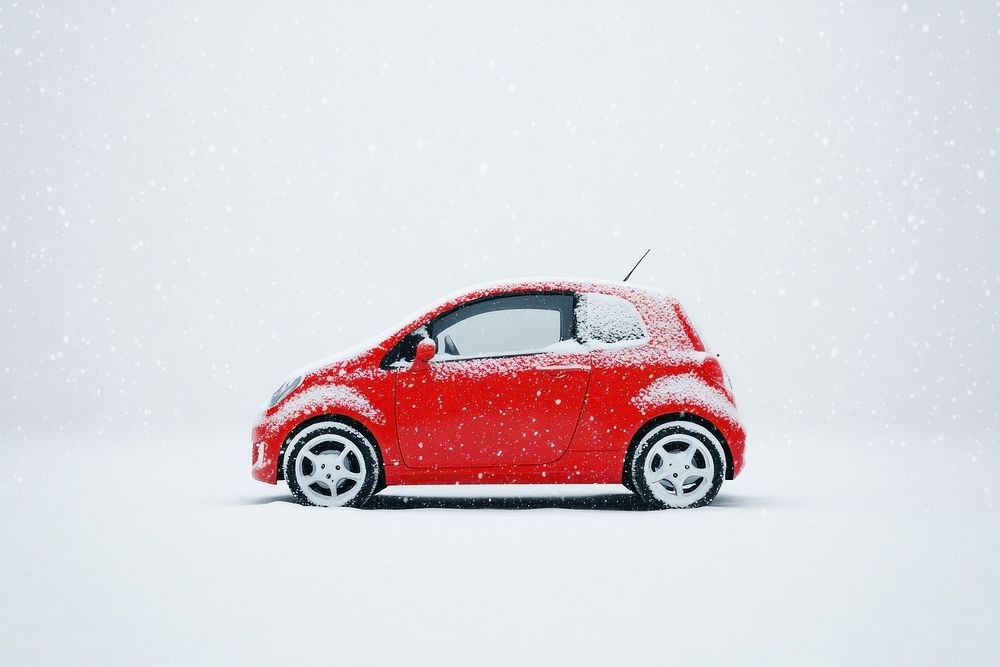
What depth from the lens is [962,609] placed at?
15.4 feet

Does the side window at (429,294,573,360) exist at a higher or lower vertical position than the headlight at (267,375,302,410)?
higher

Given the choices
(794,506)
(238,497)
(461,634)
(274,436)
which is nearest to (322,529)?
(274,436)

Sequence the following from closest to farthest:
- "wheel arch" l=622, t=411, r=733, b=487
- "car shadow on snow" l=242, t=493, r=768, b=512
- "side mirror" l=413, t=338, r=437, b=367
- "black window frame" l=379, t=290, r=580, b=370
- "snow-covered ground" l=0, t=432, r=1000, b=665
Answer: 1. "snow-covered ground" l=0, t=432, r=1000, b=665
2. "side mirror" l=413, t=338, r=437, b=367
3. "wheel arch" l=622, t=411, r=733, b=487
4. "black window frame" l=379, t=290, r=580, b=370
5. "car shadow on snow" l=242, t=493, r=768, b=512

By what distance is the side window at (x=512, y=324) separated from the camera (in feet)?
26.0

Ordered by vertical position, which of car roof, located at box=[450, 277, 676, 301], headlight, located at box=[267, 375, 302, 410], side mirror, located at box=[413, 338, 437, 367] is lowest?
headlight, located at box=[267, 375, 302, 410]

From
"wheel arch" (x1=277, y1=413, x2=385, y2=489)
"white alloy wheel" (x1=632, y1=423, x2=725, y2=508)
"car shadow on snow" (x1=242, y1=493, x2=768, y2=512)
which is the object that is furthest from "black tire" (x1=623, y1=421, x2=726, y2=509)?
"wheel arch" (x1=277, y1=413, x2=385, y2=489)

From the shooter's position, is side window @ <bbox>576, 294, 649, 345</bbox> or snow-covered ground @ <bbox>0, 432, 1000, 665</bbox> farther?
side window @ <bbox>576, 294, 649, 345</bbox>

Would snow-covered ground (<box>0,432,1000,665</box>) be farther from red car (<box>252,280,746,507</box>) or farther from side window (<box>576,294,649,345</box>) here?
side window (<box>576,294,649,345</box>)

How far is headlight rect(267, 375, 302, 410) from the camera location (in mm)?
7977

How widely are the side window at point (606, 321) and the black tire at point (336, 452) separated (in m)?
1.66

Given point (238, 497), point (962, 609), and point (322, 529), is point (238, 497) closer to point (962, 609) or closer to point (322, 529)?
point (322, 529)

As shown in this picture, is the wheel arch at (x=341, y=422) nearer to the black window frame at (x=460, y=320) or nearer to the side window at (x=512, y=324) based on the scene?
the black window frame at (x=460, y=320)

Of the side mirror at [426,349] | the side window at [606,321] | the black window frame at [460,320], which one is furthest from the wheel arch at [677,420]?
the side mirror at [426,349]

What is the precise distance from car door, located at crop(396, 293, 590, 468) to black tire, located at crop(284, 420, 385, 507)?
243 millimetres
